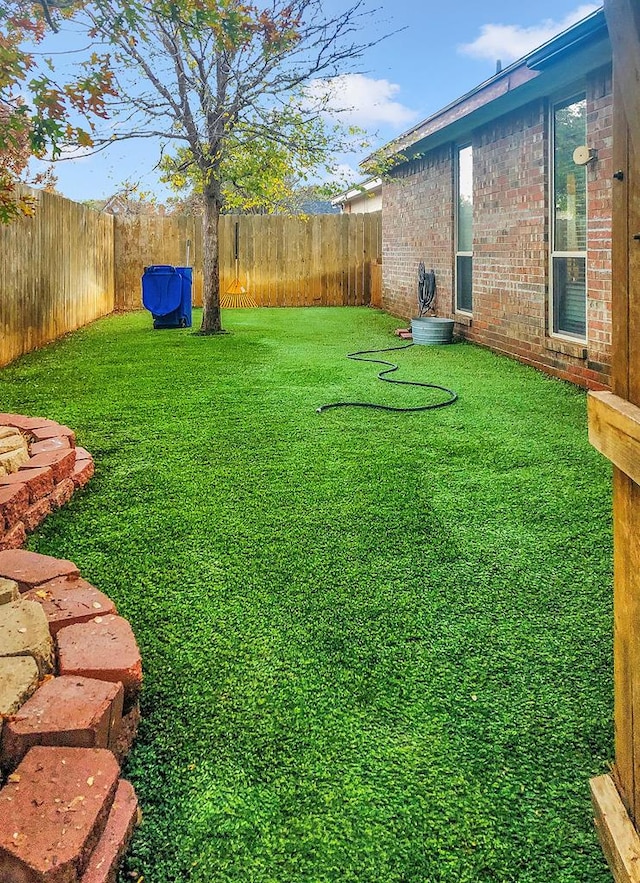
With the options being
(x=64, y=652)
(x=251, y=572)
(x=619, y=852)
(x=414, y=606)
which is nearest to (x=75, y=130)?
(x=251, y=572)

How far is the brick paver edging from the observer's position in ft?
4.27

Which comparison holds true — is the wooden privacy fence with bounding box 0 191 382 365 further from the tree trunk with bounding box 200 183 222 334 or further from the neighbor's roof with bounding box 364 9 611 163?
the neighbor's roof with bounding box 364 9 611 163

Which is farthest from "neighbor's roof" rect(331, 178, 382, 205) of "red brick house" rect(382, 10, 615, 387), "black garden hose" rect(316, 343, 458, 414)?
"black garden hose" rect(316, 343, 458, 414)

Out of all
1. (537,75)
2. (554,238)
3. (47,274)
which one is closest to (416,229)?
(554,238)

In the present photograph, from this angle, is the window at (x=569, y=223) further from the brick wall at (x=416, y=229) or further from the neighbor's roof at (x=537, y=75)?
the brick wall at (x=416, y=229)

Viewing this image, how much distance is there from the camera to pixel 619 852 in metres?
1.28

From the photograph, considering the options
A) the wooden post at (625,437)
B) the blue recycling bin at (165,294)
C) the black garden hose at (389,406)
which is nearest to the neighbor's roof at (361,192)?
the blue recycling bin at (165,294)

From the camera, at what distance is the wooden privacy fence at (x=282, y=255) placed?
598 inches

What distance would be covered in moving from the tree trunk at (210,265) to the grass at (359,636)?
5.60 meters

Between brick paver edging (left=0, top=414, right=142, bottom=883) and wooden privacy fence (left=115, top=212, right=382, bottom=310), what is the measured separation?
1367 centimetres

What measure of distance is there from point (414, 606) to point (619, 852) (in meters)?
1.12

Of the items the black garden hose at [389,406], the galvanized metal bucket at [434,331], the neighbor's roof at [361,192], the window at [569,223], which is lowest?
the black garden hose at [389,406]

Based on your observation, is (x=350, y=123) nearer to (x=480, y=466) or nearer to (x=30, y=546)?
(x=480, y=466)

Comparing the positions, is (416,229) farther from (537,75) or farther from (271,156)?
(537,75)
